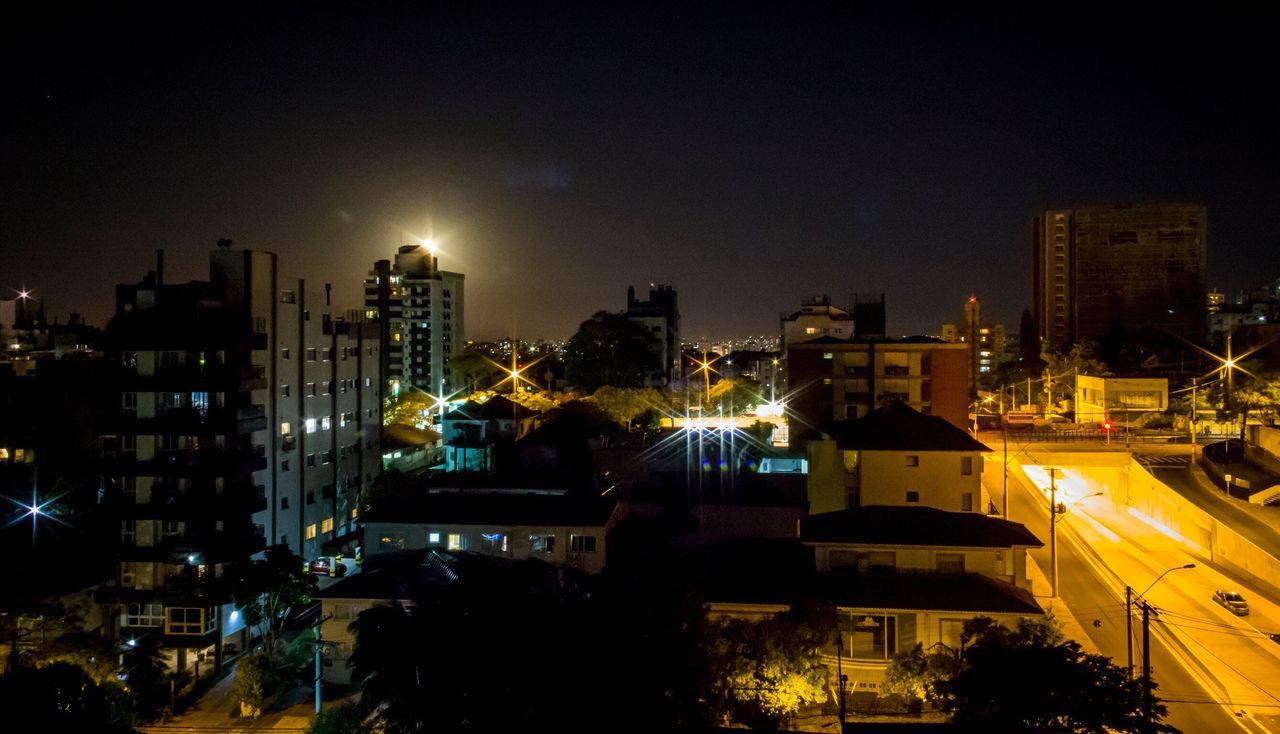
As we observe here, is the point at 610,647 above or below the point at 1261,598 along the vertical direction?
above

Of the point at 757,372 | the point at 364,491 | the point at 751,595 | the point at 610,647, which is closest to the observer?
the point at 610,647

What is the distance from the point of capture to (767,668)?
1523 centimetres

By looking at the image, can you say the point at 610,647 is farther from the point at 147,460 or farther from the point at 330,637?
the point at 147,460

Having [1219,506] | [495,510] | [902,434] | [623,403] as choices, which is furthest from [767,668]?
[623,403]

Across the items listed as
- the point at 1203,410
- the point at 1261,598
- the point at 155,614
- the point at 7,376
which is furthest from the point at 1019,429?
the point at 7,376

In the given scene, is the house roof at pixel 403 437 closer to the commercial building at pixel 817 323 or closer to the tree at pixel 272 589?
the tree at pixel 272 589

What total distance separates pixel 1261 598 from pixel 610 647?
755 inches

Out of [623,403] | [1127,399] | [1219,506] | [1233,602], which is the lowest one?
[1233,602]

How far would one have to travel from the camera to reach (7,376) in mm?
30594

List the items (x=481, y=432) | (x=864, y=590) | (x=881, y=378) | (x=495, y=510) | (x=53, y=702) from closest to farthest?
(x=53, y=702) → (x=864, y=590) → (x=495, y=510) → (x=881, y=378) → (x=481, y=432)

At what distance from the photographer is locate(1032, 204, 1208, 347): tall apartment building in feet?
283

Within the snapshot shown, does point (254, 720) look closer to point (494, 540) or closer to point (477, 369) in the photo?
point (494, 540)

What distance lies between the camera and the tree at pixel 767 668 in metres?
14.6

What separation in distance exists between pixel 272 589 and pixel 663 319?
61173 millimetres
